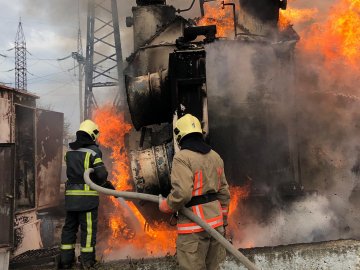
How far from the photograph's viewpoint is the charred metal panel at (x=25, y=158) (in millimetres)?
6949

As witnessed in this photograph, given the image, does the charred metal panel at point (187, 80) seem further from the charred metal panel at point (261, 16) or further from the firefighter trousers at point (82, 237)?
the charred metal panel at point (261, 16)

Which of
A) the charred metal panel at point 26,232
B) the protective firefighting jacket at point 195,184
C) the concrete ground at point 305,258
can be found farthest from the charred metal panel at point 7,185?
the protective firefighting jacket at point 195,184

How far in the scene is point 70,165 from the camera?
4.39m

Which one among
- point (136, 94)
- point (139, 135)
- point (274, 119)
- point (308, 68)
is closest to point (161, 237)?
point (139, 135)

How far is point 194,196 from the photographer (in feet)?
10.9

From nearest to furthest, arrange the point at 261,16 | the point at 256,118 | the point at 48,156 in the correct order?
the point at 256,118 < the point at 48,156 < the point at 261,16

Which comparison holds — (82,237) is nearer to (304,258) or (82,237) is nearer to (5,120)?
(304,258)

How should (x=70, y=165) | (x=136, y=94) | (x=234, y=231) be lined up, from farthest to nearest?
(x=234, y=231) → (x=136, y=94) → (x=70, y=165)

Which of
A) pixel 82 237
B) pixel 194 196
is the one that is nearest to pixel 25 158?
pixel 82 237

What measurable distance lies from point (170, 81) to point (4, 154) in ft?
9.04

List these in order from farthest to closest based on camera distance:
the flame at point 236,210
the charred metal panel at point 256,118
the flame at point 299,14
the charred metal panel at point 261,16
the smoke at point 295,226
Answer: the flame at point 299,14
the charred metal panel at point 261,16
the charred metal panel at point 256,118
the flame at point 236,210
the smoke at point 295,226

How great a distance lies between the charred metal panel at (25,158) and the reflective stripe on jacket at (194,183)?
4903 mm

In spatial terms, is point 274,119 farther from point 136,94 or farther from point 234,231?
point 136,94

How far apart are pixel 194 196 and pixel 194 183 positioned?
0.45 feet
